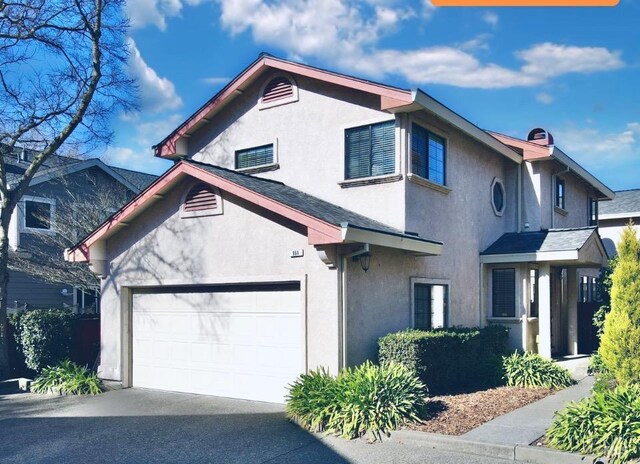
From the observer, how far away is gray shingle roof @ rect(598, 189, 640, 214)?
25792 mm

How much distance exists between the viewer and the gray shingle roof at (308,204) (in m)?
10.6

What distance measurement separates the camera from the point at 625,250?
10320mm

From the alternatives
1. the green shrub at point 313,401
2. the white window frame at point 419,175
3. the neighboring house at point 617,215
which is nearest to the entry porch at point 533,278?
the white window frame at point 419,175

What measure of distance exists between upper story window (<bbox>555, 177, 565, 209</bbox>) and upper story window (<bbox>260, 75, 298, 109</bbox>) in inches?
340

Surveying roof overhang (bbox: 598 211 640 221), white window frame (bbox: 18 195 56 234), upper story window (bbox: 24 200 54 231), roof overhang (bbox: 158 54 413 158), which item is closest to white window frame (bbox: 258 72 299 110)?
roof overhang (bbox: 158 54 413 158)

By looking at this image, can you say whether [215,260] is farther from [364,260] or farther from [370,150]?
[370,150]

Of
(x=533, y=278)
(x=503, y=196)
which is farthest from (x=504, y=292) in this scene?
(x=503, y=196)

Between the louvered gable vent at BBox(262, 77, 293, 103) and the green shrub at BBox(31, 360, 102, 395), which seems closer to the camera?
the green shrub at BBox(31, 360, 102, 395)

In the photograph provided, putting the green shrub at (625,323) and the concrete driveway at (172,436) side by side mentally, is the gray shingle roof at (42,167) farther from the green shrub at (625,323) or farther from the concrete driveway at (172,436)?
the green shrub at (625,323)

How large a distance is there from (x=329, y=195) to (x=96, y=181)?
46.6 feet

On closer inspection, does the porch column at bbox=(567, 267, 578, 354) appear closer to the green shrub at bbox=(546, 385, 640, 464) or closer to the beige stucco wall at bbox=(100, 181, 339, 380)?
the green shrub at bbox=(546, 385, 640, 464)

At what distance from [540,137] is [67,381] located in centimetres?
1310

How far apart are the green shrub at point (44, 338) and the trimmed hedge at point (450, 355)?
7.99 m

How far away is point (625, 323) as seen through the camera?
9742 millimetres
